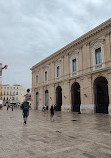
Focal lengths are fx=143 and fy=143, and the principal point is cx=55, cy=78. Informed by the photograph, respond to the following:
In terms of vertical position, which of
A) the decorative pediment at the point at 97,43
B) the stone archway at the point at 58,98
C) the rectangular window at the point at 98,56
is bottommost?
the stone archway at the point at 58,98

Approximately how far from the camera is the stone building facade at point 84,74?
69.4 feet

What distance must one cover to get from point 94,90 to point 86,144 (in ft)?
57.6

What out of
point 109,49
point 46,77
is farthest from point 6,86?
point 109,49

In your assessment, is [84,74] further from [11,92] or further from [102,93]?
[11,92]

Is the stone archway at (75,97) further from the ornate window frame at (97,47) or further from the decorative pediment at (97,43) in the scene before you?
the decorative pediment at (97,43)

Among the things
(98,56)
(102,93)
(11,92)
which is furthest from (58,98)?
(11,92)

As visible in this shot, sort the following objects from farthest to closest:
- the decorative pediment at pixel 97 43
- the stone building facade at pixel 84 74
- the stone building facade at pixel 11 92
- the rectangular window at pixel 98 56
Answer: the stone building facade at pixel 11 92 < the rectangular window at pixel 98 56 < the decorative pediment at pixel 97 43 < the stone building facade at pixel 84 74

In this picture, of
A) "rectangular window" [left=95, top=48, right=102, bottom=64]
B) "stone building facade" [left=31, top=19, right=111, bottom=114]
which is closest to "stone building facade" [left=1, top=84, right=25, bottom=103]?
"stone building facade" [left=31, top=19, right=111, bottom=114]

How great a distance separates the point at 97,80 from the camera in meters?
22.5

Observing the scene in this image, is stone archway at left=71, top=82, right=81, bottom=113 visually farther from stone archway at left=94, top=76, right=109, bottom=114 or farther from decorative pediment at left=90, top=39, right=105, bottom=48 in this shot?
decorative pediment at left=90, top=39, right=105, bottom=48

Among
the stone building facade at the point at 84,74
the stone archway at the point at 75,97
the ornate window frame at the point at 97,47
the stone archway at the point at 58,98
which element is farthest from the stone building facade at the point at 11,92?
the ornate window frame at the point at 97,47

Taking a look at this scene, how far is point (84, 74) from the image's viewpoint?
23.6 m

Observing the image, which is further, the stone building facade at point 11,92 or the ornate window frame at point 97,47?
the stone building facade at point 11,92

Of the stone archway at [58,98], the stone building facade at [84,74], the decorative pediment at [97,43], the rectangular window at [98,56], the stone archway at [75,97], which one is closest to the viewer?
the stone building facade at [84,74]
